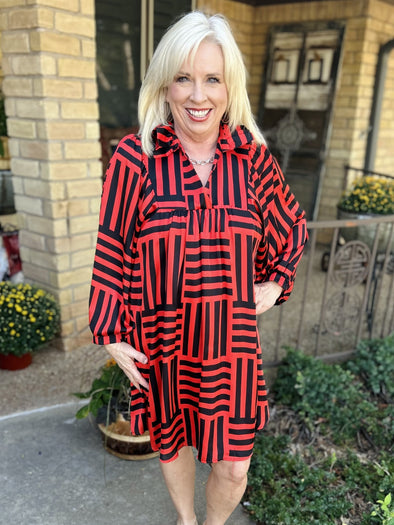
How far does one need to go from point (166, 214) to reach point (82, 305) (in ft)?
6.64

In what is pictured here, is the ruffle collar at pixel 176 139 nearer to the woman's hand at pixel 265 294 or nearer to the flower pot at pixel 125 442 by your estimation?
the woman's hand at pixel 265 294

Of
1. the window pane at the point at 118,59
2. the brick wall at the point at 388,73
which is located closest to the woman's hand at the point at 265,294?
the window pane at the point at 118,59

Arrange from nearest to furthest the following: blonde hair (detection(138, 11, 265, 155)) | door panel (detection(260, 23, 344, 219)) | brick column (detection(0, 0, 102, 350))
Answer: blonde hair (detection(138, 11, 265, 155)) < brick column (detection(0, 0, 102, 350)) < door panel (detection(260, 23, 344, 219))

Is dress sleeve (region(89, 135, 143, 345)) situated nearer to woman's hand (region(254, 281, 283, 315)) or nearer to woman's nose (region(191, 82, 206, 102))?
woman's nose (region(191, 82, 206, 102))

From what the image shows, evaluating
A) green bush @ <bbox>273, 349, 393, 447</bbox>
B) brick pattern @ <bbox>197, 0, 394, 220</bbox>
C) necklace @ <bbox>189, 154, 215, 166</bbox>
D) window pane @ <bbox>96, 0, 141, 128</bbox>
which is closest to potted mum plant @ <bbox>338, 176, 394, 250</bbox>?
brick pattern @ <bbox>197, 0, 394, 220</bbox>

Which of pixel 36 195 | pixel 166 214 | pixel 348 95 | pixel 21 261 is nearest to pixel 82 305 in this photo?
pixel 21 261

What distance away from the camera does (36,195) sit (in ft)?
9.68

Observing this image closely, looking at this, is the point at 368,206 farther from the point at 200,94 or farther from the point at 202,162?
the point at 200,94

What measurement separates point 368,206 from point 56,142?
9.30ft

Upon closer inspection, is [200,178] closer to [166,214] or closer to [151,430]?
[166,214]

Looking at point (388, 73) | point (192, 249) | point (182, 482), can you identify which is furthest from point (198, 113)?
point (388, 73)

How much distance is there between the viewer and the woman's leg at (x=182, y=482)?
1657 mm

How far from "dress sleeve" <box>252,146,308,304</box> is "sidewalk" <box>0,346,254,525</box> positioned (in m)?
1.05

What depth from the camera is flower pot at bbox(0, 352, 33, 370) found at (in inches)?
115
